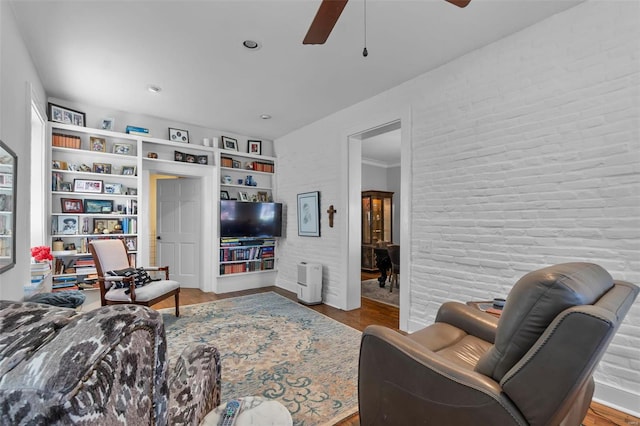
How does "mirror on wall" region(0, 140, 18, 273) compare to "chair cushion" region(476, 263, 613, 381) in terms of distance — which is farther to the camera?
"mirror on wall" region(0, 140, 18, 273)

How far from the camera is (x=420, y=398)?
4.14ft

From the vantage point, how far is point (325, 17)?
1.61 meters

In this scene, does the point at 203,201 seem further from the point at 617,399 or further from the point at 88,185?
the point at 617,399

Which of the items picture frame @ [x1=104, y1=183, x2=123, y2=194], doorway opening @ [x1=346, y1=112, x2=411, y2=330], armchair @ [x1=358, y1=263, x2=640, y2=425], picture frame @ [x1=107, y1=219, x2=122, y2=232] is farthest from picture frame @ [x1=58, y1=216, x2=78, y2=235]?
armchair @ [x1=358, y1=263, x2=640, y2=425]

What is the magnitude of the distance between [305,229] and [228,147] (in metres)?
1.98

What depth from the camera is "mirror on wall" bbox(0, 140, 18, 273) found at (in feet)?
6.16

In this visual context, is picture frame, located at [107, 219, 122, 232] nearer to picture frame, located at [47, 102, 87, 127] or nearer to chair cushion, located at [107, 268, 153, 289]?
chair cushion, located at [107, 268, 153, 289]

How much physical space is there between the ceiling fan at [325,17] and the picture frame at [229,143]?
365cm

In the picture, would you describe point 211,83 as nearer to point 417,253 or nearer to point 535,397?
point 417,253

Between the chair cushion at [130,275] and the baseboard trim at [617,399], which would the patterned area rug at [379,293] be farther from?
the chair cushion at [130,275]

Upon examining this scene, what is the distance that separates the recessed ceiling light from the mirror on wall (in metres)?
1.83

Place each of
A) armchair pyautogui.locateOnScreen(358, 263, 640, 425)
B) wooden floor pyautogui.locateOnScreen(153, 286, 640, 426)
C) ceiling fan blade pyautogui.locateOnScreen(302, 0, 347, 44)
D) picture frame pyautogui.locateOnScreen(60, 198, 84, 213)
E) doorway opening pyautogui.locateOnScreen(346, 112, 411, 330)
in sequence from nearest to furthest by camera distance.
A: armchair pyautogui.locateOnScreen(358, 263, 640, 425)
ceiling fan blade pyautogui.locateOnScreen(302, 0, 347, 44)
wooden floor pyautogui.locateOnScreen(153, 286, 640, 426)
doorway opening pyautogui.locateOnScreen(346, 112, 411, 330)
picture frame pyautogui.locateOnScreen(60, 198, 84, 213)

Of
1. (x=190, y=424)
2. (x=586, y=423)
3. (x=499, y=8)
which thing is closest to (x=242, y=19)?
(x=499, y=8)

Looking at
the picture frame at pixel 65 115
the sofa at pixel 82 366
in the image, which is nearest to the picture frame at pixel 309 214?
the picture frame at pixel 65 115
